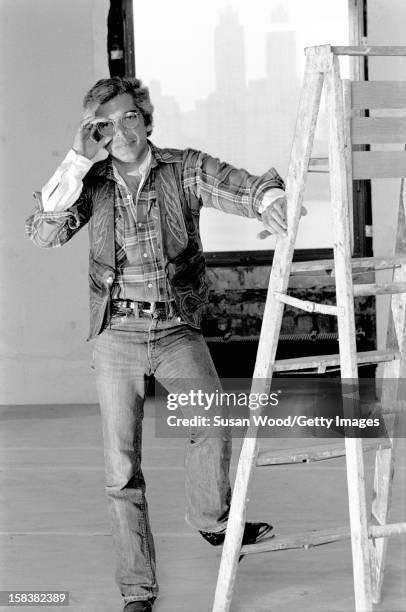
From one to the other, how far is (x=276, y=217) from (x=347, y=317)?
0.36m

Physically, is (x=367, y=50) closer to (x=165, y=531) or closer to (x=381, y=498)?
(x=381, y=498)

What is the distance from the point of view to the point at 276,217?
289 centimetres

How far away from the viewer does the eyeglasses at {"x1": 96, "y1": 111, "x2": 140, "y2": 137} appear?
3160 mm

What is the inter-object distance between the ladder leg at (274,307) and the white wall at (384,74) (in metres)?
3.71

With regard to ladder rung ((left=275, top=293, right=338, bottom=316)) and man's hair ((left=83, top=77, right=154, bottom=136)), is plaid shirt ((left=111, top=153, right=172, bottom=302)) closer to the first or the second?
man's hair ((left=83, top=77, right=154, bottom=136))

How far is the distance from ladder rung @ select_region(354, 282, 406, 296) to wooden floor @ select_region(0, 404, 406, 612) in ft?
3.50

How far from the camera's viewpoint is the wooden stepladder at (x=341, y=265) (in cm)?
274

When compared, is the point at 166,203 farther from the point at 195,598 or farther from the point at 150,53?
the point at 150,53

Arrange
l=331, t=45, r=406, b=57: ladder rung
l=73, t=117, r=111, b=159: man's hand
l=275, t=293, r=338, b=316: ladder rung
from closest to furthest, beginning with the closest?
l=331, t=45, r=406, b=57: ladder rung
l=275, t=293, r=338, b=316: ladder rung
l=73, t=117, r=111, b=159: man's hand

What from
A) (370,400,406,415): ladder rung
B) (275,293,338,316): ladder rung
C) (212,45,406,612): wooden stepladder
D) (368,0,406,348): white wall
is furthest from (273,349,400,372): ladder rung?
(368,0,406,348): white wall

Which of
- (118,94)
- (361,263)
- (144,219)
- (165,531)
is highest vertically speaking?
(118,94)

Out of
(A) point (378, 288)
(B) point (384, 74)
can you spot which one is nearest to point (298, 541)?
(A) point (378, 288)

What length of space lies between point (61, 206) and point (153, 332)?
1.60 feet

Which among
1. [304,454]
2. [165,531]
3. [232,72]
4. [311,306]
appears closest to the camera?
[311,306]
